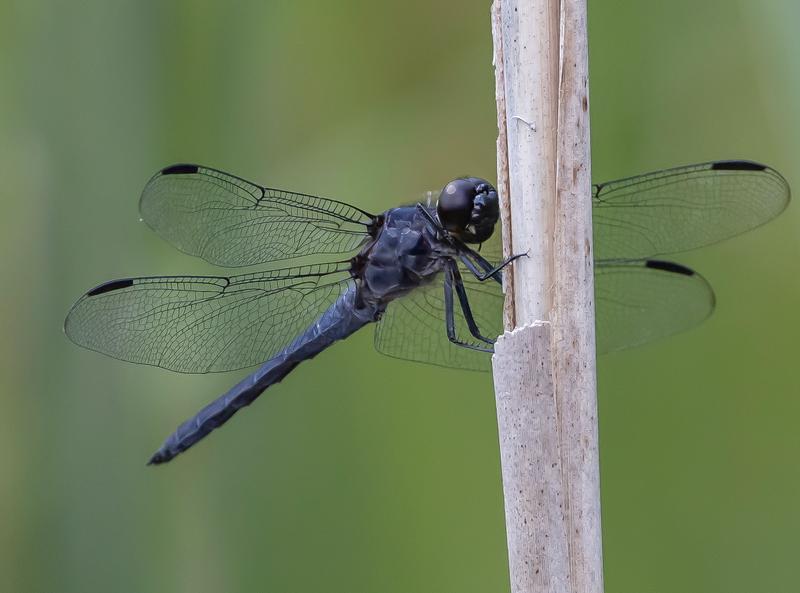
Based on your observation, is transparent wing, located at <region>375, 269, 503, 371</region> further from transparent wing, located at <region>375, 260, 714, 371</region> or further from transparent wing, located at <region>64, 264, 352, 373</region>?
transparent wing, located at <region>64, 264, 352, 373</region>

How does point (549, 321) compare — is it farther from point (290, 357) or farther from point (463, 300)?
point (290, 357)

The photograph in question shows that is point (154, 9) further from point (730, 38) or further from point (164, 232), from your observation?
point (730, 38)

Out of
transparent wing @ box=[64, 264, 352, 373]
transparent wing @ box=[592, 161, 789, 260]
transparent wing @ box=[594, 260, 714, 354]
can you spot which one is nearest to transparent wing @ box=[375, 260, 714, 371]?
transparent wing @ box=[594, 260, 714, 354]

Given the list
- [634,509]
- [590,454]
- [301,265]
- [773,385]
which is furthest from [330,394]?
[773,385]

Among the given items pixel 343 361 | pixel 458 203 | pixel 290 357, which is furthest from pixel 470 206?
pixel 290 357

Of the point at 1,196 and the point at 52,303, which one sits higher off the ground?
the point at 1,196
